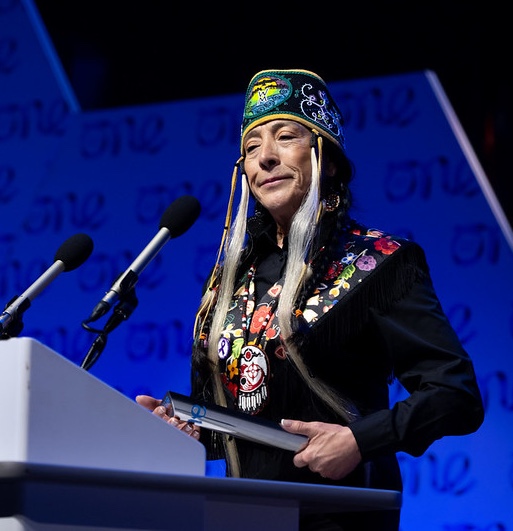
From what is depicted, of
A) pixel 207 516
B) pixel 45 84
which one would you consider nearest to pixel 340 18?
pixel 45 84

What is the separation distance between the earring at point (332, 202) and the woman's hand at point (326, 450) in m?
0.58

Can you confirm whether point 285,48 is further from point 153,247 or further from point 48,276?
point 48,276

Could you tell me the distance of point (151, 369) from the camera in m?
3.99

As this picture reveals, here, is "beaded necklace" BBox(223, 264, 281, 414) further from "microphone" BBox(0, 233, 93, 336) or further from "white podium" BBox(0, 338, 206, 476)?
"white podium" BBox(0, 338, 206, 476)

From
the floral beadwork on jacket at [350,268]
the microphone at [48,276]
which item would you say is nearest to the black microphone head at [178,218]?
the microphone at [48,276]

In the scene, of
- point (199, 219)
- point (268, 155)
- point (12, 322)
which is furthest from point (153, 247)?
point (199, 219)

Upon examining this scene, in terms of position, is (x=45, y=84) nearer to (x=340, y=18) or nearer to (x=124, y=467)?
(x=340, y=18)

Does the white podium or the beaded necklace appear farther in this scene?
the beaded necklace

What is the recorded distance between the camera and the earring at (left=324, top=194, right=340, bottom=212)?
2271mm

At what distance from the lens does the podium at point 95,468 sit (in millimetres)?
1318

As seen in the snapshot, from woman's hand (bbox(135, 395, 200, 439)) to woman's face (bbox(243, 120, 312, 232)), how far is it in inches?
19.2

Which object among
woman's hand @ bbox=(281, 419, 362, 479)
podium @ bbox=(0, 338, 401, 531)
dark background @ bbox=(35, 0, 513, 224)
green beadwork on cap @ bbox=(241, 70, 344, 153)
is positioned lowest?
podium @ bbox=(0, 338, 401, 531)

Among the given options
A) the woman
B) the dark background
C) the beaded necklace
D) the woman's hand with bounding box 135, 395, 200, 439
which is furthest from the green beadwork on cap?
the dark background

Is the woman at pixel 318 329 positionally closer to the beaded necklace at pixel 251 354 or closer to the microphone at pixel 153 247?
the beaded necklace at pixel 251 354
